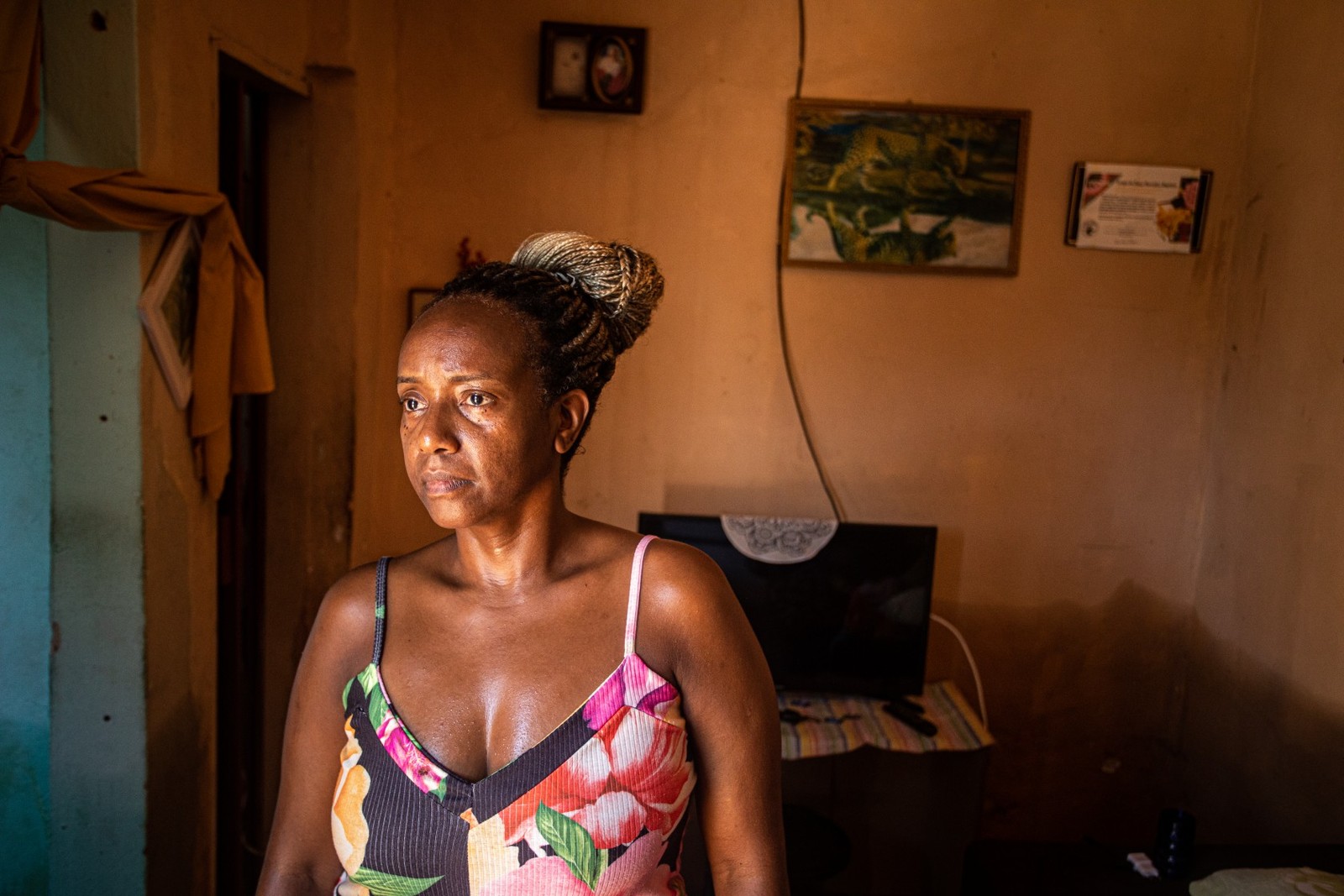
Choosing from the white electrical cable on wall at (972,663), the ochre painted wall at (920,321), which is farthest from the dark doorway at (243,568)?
the white electrical cable on wall at (972,663)

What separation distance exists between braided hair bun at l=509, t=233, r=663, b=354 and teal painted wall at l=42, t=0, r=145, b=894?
39.3 inches

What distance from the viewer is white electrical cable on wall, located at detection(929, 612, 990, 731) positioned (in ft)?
9.53

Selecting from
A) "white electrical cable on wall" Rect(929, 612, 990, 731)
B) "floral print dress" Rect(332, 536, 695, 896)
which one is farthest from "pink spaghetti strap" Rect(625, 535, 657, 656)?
"white electrical cable on wall" Rect(929, 612, 990, 731)

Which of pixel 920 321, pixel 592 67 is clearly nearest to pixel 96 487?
pixel 592 67

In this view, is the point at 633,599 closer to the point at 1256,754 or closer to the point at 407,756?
the point at 407,756

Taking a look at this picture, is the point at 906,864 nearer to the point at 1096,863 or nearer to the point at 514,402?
the point at 1096,863

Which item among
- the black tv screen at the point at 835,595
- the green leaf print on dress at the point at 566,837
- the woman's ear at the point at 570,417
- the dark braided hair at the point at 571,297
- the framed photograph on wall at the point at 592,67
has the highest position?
the framed photograph on wall at the point at 592,67

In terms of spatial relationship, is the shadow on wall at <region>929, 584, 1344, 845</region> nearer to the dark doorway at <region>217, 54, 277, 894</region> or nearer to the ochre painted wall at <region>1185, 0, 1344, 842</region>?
the ochre painted wall at <region>1185, 0, 1344, 842</region>

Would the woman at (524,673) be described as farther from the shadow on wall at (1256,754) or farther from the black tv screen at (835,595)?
the shadow on wall at (1256,754)

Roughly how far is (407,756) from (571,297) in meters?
0.53

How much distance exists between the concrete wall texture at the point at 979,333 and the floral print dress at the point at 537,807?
1.72m

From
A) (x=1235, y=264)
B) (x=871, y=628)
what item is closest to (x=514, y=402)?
(x=871, y=628)

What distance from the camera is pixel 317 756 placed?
1.12 metres

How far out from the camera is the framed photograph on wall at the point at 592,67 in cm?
274
